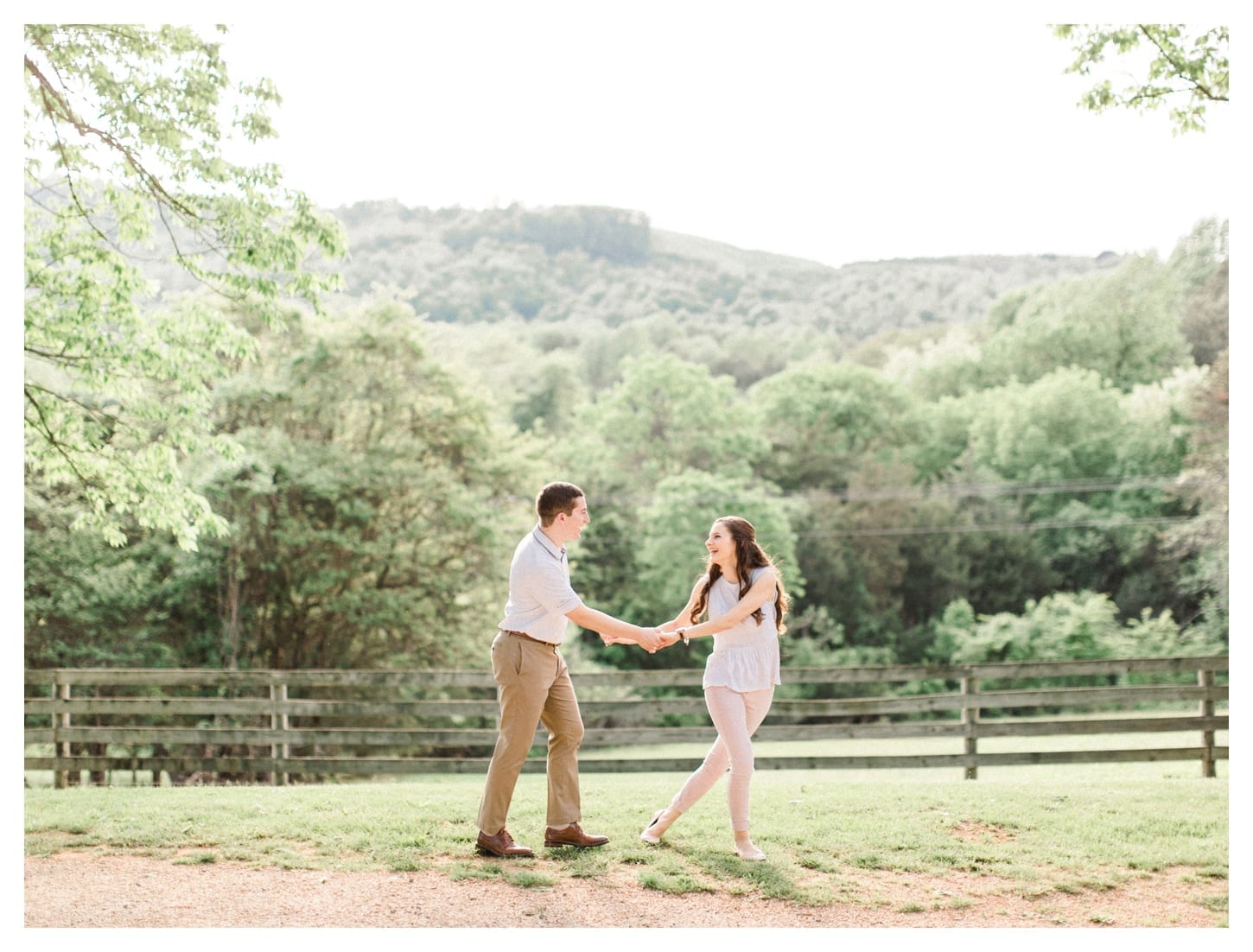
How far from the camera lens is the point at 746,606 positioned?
5.42 meters

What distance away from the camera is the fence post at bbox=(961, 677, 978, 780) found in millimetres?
8648

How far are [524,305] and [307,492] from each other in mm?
41972

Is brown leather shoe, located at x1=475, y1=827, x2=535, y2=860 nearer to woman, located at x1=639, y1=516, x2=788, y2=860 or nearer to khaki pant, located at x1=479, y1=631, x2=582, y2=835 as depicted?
khaki pant, located at x1=479, y1=631, x2=582, y2=835

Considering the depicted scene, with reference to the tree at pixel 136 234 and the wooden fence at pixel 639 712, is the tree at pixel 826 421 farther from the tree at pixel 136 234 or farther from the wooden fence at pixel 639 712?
the tree at pixel 136 234

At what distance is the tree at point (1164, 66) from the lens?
848 cm

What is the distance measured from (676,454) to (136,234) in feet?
96.0

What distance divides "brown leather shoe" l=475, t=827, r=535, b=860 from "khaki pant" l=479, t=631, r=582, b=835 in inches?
1.5

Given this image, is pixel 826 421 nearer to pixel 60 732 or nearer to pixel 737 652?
pixel 60 732

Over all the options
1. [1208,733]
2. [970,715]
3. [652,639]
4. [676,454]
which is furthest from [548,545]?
[676,454]

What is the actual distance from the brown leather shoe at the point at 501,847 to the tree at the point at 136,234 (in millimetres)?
3868

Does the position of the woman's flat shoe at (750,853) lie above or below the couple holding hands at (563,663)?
below

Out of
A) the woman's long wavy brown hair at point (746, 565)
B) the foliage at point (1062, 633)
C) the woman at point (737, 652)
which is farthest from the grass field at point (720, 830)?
the foliage at point (1062, 633)

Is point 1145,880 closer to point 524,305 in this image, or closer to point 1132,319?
point 1132,319
